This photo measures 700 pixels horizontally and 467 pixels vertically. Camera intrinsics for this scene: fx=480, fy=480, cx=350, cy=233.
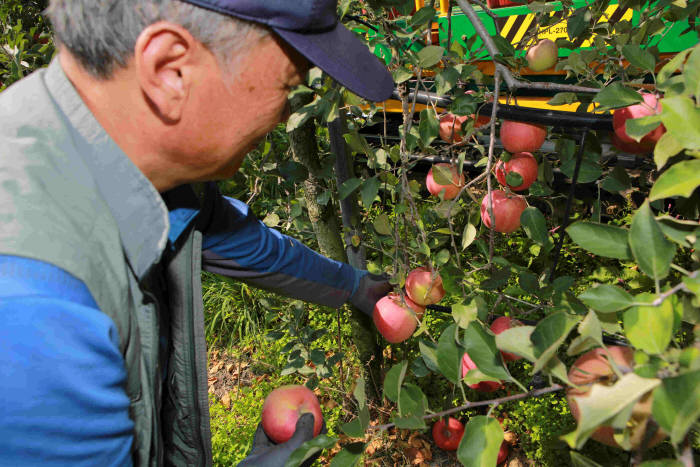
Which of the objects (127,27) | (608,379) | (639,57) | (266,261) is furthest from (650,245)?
(266,261)

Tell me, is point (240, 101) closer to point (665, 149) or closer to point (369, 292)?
point (665, 149)

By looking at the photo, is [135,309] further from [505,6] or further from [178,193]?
[505,6]

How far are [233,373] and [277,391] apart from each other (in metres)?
1.47

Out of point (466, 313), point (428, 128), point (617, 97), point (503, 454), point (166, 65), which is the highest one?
point (166, 65)

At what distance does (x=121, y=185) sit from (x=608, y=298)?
30.0 inches

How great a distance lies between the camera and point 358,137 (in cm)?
126

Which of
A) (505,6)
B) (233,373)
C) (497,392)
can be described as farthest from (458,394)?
(505,6)

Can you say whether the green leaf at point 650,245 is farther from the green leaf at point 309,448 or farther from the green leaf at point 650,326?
the green leaf at point 309,448

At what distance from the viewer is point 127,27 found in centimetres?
72

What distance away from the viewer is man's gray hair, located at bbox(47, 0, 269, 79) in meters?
0.71

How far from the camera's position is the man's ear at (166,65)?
0.70 m

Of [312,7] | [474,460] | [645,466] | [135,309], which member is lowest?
[474,460]

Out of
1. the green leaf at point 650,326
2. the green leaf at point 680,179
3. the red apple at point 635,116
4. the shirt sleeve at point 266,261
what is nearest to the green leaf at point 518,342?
the green leaf at point 650,326

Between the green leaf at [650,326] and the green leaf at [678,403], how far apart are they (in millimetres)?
96
